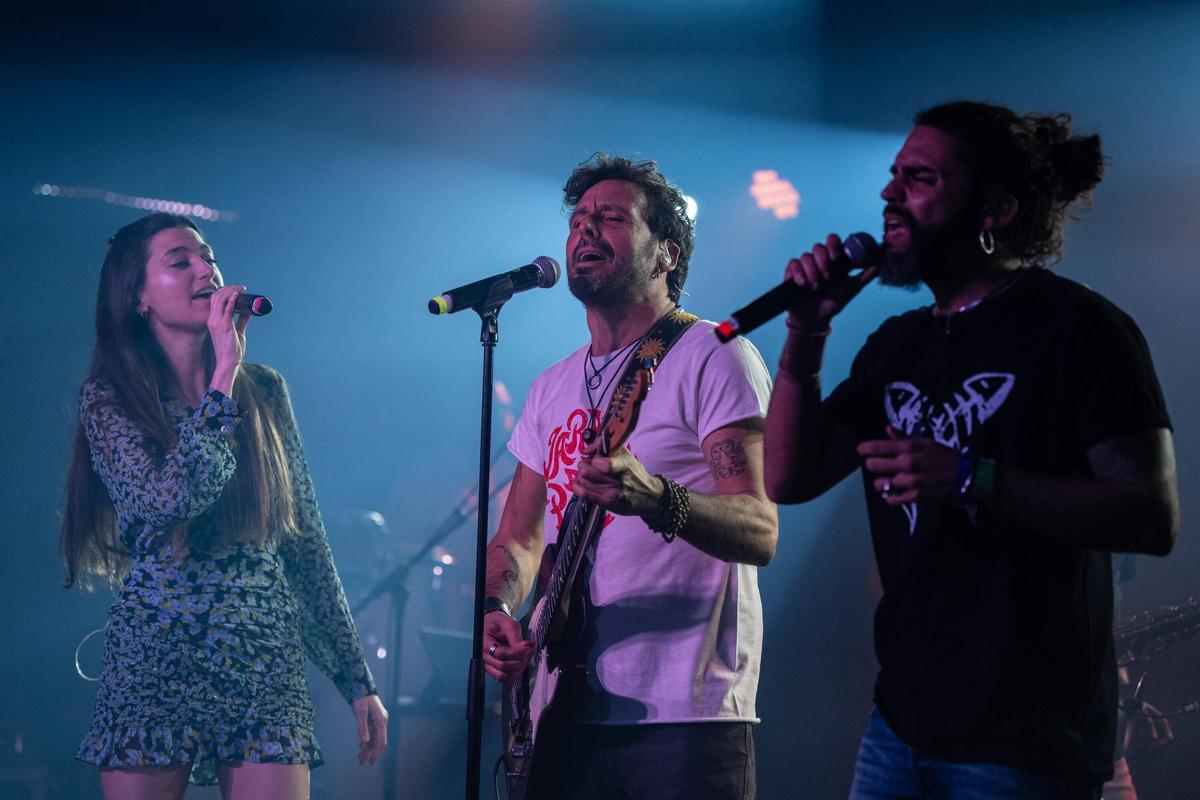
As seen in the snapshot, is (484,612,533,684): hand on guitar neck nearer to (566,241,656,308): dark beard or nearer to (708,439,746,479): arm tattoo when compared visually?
(708,439,746,479): arm tattoo

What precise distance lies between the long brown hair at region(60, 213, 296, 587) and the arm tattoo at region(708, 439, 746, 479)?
156cm

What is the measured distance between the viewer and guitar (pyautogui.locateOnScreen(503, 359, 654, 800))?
2570mm

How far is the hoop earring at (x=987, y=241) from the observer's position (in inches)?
76.5

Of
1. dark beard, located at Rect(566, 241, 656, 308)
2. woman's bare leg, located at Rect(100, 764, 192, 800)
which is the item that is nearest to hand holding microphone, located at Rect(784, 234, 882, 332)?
dark beard, located at Rect(566, 241, 656, 308)

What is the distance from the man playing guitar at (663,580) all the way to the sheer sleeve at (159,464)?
946 mm

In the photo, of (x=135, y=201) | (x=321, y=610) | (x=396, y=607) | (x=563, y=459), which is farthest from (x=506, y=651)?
(x=135, y=201)

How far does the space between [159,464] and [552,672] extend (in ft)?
4.93

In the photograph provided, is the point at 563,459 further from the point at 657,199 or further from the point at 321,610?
the point at 321,610

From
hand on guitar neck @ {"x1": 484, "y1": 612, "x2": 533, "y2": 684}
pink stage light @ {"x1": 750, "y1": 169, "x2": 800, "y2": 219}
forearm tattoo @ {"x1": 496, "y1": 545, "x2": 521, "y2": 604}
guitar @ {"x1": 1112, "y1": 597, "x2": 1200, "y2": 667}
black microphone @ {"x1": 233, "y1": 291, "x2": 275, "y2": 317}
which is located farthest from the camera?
pink stage light @ {"x1": 750, "y1": 169, "x2": 800, "y2": 219}

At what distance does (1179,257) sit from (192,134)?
18.2 feet

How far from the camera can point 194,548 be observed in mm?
3164

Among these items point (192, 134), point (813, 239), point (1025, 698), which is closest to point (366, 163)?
point (192, 134)

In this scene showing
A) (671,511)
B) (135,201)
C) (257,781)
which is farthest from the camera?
(135,201)

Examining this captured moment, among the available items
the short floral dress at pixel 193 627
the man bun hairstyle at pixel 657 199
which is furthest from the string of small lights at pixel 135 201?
the man bun hairstyle at pixel 657 199
